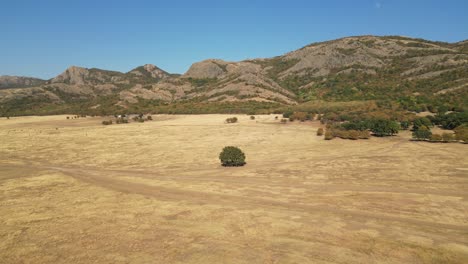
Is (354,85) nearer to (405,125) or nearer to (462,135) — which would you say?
(405,125)

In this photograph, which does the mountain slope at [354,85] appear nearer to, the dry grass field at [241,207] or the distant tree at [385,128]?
the distant tree at [385,128]

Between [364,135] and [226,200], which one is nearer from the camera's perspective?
[226,200]

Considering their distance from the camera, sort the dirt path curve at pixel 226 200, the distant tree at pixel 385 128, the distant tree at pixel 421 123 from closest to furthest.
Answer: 1. the dirt path curve at pixel 226 200
2. the distant tree at pixel 385 128
3. the distant tree at pixel 421 123

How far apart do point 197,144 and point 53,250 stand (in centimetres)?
3380

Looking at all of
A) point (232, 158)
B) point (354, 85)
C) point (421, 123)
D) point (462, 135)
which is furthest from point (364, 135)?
point (354, 85)

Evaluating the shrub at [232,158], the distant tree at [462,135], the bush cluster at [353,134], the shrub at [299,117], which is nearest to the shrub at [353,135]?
the bush cluster at [353,134]

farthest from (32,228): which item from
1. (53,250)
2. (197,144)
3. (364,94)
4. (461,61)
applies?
(461,61)

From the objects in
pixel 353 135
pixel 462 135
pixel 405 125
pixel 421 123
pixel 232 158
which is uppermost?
pixel 421 123

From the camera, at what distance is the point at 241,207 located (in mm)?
20344

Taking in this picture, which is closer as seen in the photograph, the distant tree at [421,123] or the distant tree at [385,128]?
the distant tree at [385,128]

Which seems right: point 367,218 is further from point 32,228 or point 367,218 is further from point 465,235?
point 32,228

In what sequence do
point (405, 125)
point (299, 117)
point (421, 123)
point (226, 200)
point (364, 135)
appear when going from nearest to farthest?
point (226, 200) → point (364, 135) → point (421, 123) → point (405, 125) → point (299, 117)

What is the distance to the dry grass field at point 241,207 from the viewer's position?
14.4 metres

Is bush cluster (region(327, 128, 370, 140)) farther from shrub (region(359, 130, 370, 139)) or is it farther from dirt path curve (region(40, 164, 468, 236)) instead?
dirt path curve (region(40, 164, 468, 236))
